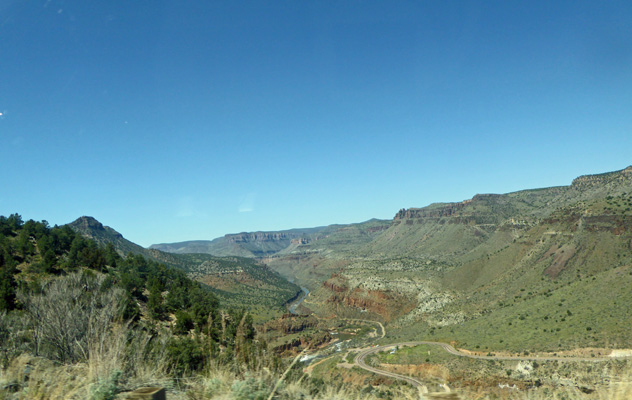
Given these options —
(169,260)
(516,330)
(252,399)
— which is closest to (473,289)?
(516,330)

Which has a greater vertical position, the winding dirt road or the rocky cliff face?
the rocky cliff face

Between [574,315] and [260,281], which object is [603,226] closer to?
[574,315]

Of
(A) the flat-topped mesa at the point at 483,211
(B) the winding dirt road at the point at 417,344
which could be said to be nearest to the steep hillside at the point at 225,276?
(B) the winding dirt road at the point at 417,344

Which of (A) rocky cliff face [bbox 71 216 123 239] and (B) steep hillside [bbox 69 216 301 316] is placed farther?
(A) rocky cliff face [bbox 71 216 123 239]

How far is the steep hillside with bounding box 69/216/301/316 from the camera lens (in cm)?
11886

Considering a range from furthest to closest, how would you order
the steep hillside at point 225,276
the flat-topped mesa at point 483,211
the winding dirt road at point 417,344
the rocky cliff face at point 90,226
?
the rocky cliff face at point 90,226 → the flat-topped mesa at point 483,211 → the steep hillside at point 225,276 → the winding dirt road at point 417,344

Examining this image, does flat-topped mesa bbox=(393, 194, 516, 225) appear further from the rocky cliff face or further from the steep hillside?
the rocky cliff face

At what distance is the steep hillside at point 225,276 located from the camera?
118863 mm

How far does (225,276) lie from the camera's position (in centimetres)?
15825

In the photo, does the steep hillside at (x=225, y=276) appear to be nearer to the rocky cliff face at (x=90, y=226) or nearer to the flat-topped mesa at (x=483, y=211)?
the rocky cliff face at (x=90, y=226)

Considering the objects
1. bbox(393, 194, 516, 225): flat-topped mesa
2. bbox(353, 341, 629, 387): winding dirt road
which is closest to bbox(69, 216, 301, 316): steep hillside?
bbox(353, 341, 629, 387): winding dirt road

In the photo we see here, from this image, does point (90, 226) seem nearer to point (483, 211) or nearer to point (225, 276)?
point (225, 276)

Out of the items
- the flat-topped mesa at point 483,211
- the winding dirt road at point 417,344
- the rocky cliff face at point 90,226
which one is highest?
the rocky cliff face at point 90,226

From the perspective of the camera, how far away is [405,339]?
60.3m
